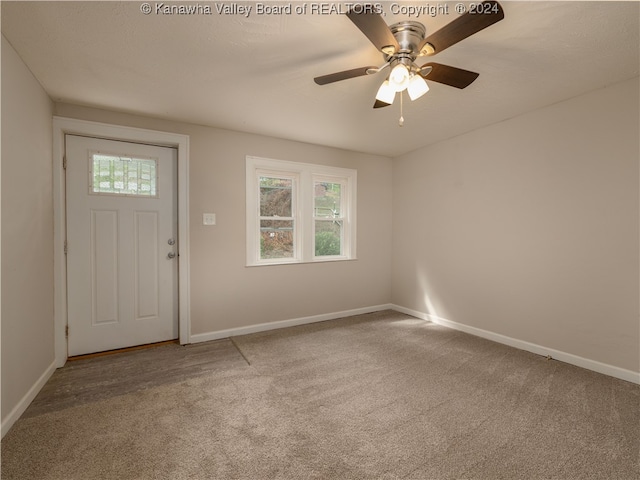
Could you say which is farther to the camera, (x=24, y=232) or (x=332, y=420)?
(x=24, y=232)

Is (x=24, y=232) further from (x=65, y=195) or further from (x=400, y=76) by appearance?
(x=400, y=76)

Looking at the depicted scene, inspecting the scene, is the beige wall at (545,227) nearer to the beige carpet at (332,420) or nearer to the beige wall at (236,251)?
the beige carpet at (332,420)

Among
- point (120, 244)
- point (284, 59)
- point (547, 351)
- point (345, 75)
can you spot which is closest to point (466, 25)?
point (345, 75)

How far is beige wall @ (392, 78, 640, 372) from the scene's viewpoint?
2434 millimetres

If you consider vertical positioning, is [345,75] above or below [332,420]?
above

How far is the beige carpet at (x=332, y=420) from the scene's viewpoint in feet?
5.12

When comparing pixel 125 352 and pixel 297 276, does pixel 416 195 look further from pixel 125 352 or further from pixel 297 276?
pixel 125 352

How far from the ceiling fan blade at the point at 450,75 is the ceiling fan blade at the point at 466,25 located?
104 mm

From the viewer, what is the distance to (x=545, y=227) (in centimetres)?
288

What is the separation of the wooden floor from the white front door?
9.4 inches

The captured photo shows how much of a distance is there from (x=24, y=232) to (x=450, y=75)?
2.96 meters

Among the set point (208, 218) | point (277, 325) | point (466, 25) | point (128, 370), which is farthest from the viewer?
point (277, 325)

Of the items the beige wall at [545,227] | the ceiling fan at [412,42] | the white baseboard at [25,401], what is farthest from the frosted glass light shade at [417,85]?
the white baseboard at [25,401]

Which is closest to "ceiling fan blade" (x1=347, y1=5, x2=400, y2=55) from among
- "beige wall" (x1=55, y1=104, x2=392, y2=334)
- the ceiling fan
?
the ceiling fan
